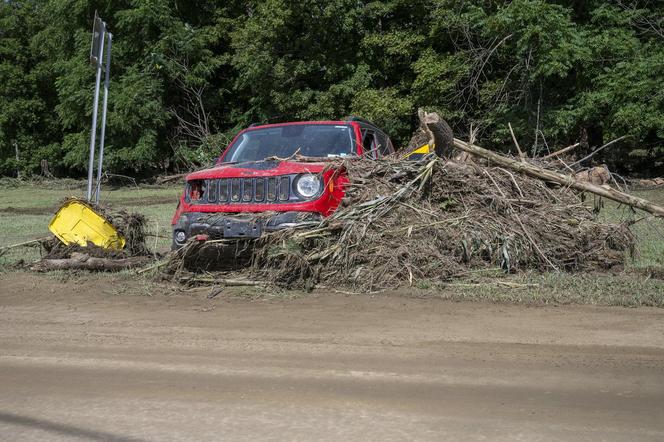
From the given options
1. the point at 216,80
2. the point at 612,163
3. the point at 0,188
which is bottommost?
the point at 0,188

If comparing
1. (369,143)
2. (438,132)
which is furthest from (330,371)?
(369,143)

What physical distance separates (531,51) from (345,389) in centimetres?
2163

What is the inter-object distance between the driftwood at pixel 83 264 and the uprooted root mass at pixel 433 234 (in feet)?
4.99

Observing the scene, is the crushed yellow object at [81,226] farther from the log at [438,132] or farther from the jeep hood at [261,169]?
the log at [438,132]

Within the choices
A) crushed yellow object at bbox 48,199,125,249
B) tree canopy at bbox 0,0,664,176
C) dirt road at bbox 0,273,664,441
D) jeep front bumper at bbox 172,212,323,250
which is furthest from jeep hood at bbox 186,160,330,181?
tree canopy at bbox 0,0,664,176

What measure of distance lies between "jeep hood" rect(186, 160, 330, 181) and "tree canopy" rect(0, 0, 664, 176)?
562 inches

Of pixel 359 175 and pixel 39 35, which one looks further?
pixel 39 35

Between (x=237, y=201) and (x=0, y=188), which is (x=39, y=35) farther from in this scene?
(x=237, y=201)

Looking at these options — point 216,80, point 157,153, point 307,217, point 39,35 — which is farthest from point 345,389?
point 39,35

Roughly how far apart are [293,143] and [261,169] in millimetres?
1340

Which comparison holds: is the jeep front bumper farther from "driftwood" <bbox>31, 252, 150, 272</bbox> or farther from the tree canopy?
the tree canopy


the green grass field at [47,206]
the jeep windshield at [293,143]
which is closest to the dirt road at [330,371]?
the jeep windshield at [293,143]

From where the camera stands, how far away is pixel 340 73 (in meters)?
31.5

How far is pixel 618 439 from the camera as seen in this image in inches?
163
